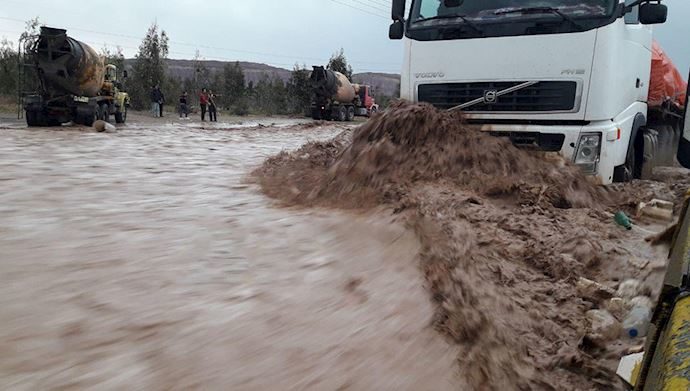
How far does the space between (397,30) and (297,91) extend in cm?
3743

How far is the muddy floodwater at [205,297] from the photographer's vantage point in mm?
1966

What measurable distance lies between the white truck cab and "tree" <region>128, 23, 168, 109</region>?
3285 cm

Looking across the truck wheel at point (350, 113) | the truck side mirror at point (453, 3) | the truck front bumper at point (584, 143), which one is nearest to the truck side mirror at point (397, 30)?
the truck side mirror at point (453, 3)

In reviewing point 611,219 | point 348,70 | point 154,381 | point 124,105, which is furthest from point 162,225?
point 348,70

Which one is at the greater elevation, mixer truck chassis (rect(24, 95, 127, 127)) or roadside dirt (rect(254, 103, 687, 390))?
mixer truck chassis (rect(24, 95, 127, 127))

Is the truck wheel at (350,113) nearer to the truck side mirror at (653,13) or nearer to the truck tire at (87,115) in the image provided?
the truck tire at (87,115)

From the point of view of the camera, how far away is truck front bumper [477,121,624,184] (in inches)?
197

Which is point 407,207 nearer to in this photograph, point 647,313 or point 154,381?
point 647,313

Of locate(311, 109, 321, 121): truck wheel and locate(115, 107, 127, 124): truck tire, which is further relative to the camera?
locate(311, 109, 321, 121): truck wheel

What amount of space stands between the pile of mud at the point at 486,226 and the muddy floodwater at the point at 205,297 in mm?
169

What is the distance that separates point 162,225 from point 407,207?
5.33 ft

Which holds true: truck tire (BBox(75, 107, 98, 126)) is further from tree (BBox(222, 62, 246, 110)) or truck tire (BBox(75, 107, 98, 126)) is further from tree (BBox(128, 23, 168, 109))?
tree (BBox(222, 62, 246, 110))

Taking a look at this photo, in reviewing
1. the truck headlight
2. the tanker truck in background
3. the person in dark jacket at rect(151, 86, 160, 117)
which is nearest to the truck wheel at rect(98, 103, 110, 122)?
the person in dark jacket at rect(151, 86, 160, 117)

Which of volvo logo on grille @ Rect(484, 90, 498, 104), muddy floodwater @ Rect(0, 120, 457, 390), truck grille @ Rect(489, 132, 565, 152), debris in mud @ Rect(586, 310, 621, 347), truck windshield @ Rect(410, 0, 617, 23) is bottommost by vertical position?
debris in mud @ Rect(586, 310, 621, 347)
